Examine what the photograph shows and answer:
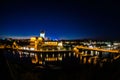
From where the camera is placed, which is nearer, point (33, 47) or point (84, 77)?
point (84, 77)

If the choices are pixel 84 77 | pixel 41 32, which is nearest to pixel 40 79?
pixel 84 77

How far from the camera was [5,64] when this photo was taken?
12.9ft

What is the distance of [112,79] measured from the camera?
742 cm

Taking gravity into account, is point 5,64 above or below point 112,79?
above

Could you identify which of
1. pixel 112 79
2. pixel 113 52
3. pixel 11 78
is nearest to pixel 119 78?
pixel 112 79

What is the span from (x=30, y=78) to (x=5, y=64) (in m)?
2.87

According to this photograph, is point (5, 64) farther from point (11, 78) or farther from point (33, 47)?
point (33, 47)

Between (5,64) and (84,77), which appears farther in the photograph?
(84,77)

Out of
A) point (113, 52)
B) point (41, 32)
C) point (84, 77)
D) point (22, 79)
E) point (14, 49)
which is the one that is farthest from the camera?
point (41, 32)

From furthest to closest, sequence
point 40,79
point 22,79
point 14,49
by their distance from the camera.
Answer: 1. point 14,49
2. point 40,79
3. point 22,79

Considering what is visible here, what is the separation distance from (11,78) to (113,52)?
4782 cm

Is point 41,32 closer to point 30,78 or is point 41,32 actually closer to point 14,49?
point 14,49

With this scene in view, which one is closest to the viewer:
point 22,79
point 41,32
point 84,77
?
point 22,79

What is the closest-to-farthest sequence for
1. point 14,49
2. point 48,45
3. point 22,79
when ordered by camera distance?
1. point 22,79
2. point 14,49
3. point 48,45
